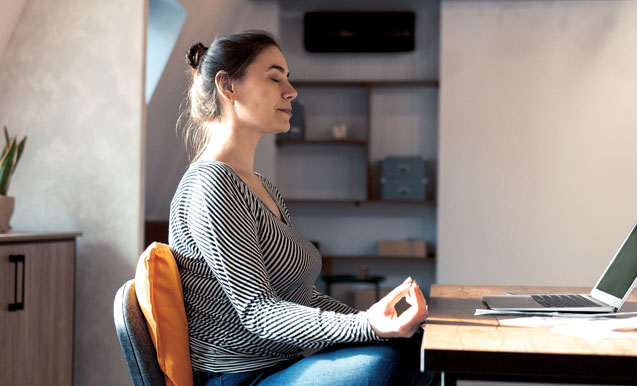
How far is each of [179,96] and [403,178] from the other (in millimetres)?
1931

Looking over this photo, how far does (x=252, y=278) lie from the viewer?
48.1 inches

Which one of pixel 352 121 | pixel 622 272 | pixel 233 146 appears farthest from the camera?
pixel 352 121

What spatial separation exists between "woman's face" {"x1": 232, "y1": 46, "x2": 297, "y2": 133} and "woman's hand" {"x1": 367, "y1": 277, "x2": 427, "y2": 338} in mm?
591

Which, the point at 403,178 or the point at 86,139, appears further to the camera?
the point at 403,178

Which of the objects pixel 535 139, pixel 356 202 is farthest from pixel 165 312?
pixel 535 139

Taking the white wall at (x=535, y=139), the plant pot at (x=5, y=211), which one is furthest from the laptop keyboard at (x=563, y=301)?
the white wall at (x=535, y=139)

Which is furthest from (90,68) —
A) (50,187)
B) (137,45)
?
(50,187)

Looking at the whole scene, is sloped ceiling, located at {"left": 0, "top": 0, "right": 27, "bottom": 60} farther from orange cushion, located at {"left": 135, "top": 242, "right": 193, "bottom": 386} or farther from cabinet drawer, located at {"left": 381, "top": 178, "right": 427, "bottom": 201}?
cabinet drawer, located at {"left": 381, "top": 178, "right": 427, "bottom": 201}

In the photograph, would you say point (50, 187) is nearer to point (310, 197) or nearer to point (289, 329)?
point (289, 329)

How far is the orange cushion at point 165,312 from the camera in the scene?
1216mm

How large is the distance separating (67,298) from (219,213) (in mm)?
1705

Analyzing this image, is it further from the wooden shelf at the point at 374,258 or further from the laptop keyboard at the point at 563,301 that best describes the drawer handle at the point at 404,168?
the laptop keyboard at the point at 563,301

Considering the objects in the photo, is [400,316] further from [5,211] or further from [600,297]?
[5,211]

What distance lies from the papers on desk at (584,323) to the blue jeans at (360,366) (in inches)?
7.0
